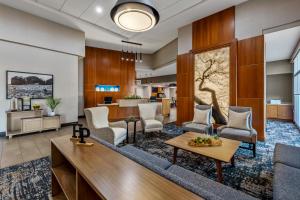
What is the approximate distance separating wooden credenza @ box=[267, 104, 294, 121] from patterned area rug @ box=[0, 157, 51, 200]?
9.10m

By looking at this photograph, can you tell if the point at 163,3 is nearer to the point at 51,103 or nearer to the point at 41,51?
the point at 41,51

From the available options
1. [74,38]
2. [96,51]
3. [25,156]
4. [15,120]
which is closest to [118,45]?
[96,51]

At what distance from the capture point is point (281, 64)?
24.6ft

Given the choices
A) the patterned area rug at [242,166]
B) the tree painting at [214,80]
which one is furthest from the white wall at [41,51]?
the tree painting at [214,80]

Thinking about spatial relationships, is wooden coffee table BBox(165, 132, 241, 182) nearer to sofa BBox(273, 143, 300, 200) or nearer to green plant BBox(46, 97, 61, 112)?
sofa BBox(273, 143, 300, 200)

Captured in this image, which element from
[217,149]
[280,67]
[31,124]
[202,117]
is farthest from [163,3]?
[280,67]

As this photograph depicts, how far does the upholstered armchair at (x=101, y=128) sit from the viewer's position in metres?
3.36

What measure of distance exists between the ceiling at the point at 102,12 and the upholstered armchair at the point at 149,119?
9.86 ft

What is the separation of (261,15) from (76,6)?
5144mm

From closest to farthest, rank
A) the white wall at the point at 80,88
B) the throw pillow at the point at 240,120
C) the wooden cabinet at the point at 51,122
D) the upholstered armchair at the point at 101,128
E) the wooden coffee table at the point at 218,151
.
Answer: the wooden coffee table at the point at 218,151
the upholstered armchair at the point at 101,128
the throw pillow at the point at 240,120
the wooden cabinet at the point at 51,122
the white wall at the point at 80,88

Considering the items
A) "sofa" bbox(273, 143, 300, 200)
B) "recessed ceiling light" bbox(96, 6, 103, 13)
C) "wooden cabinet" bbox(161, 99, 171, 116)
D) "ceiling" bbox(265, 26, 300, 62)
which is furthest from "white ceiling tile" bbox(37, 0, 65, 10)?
"wooden cabinet" bbox(161, 99, 171, 116)

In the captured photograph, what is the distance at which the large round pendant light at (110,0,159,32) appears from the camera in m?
1.80

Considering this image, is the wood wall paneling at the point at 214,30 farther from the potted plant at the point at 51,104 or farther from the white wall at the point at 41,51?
the potted plant at the point at 51,104

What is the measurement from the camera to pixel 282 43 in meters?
5.52
